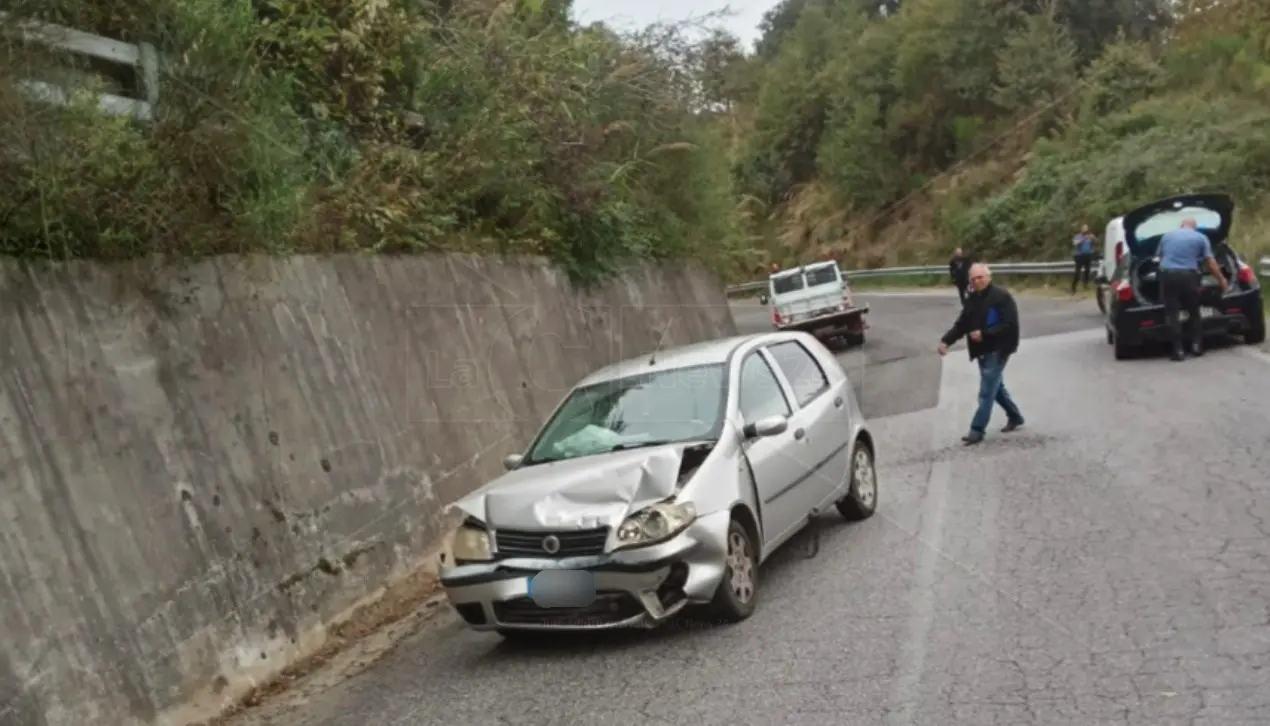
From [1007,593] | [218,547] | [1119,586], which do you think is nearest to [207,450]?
[218,547]

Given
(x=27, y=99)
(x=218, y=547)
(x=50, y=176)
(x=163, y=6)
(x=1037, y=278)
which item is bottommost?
(x=1037, y=278)

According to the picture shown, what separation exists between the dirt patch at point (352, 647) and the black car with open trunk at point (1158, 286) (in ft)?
33.5

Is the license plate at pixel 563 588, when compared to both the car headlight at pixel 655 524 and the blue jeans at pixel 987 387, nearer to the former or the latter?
the car headlight at pixel 655 524

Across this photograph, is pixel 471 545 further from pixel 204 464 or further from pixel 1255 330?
pixel 1255 330

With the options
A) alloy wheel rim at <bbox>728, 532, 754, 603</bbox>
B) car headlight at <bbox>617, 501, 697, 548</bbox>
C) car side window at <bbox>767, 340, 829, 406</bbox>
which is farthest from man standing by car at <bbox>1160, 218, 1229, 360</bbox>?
car headlight at <bbox>617, 501, 697, 548</bbox>

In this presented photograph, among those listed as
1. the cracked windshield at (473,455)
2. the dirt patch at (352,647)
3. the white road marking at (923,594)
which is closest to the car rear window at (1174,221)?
the cracked windshield at (473,455)

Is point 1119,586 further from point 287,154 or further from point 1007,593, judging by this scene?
point 287,154

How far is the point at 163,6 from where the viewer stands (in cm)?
841

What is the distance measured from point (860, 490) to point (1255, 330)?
874 centimetres

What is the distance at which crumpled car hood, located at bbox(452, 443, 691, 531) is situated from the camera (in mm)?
6707

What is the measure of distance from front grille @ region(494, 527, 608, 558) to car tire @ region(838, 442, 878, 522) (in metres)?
3.05

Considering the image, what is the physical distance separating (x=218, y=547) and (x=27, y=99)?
108 inches

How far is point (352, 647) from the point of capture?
7883 mm

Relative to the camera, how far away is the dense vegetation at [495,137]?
7395 millimetres
